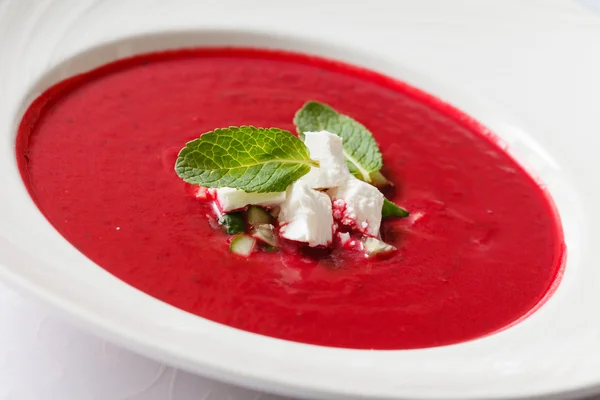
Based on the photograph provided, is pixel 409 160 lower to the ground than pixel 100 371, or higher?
higher

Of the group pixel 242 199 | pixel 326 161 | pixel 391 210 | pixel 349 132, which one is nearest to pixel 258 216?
pixel 242 199

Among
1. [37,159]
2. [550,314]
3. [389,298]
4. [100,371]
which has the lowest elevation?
[100,371]

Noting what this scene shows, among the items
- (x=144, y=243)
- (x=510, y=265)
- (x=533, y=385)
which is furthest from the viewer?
(x=510, y=265)

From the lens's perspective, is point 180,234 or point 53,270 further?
point 180,234

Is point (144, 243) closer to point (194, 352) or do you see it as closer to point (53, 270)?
point (53, 270)

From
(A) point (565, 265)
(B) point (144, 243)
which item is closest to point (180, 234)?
(B) point (144, 243)

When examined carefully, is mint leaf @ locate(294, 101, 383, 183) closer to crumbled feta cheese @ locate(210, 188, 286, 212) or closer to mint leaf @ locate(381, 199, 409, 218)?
mint leaf @ locate(381, 199, 409, 218)

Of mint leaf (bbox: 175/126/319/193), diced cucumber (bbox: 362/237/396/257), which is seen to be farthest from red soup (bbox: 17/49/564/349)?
mint leaf (bbox: 175/126/319/193)
